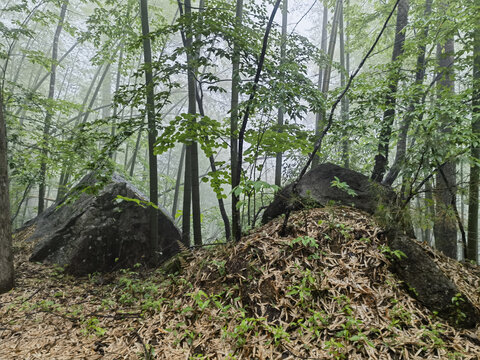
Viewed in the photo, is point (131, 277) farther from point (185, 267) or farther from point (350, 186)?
point (350, 186)

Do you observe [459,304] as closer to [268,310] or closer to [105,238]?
[268,310]

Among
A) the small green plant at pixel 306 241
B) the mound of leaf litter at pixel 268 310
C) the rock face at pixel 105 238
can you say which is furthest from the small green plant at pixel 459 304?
the rock face at pixel 105 238

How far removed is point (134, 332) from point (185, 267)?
101 cm

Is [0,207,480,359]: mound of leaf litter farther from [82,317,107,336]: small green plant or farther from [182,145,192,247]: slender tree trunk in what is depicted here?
[182,145,192,247]: slender tree trunk

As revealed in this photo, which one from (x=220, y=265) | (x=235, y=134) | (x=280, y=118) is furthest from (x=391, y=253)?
(x=280, y=118)

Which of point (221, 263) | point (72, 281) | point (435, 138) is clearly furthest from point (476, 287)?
point (72, 281)

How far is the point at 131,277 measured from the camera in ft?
13.0

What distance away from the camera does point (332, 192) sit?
3828mm

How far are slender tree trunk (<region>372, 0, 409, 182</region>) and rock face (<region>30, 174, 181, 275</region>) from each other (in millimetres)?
3727

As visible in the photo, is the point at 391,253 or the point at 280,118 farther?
the point at 280,118

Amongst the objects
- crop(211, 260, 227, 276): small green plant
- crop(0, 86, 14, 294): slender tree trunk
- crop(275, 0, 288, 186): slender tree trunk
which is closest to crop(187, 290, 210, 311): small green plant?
crop(211, 260, 227, 276): small green plant

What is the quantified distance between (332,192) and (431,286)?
1727 millimetres

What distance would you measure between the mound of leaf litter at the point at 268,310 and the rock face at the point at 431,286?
8 centimetres

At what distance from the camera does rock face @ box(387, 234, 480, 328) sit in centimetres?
214
